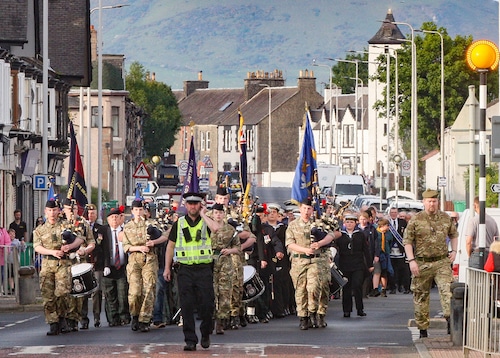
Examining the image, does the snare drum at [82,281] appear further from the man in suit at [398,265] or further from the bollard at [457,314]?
the man in suit at [398,265]

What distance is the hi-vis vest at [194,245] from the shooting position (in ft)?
65.4

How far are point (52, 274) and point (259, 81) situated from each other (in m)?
147

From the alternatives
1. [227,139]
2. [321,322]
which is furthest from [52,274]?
[227,139]

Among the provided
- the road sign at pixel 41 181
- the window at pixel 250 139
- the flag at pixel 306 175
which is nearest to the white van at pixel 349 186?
the road sign at pixel 41 181

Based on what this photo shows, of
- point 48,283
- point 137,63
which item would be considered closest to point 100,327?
point 48,283

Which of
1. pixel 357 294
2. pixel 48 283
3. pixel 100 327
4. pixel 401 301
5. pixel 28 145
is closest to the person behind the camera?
pixel 48 283

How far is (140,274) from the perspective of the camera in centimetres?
2312

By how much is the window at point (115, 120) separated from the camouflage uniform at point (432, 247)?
7548 cm

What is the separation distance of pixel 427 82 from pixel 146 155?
121 feet

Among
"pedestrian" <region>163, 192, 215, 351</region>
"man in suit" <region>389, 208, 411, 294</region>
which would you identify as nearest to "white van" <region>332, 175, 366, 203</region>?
"man in suit" <region>389, 208, 411, 294</region>

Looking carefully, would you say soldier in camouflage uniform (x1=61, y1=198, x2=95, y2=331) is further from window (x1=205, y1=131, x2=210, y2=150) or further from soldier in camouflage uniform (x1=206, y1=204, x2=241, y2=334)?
window (x1=205, y1=131, x2=210, y2=150)

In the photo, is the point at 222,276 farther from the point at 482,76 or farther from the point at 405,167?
the point at 405,167

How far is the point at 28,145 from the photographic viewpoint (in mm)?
51250

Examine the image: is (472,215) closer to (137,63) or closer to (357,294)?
(357,294)
